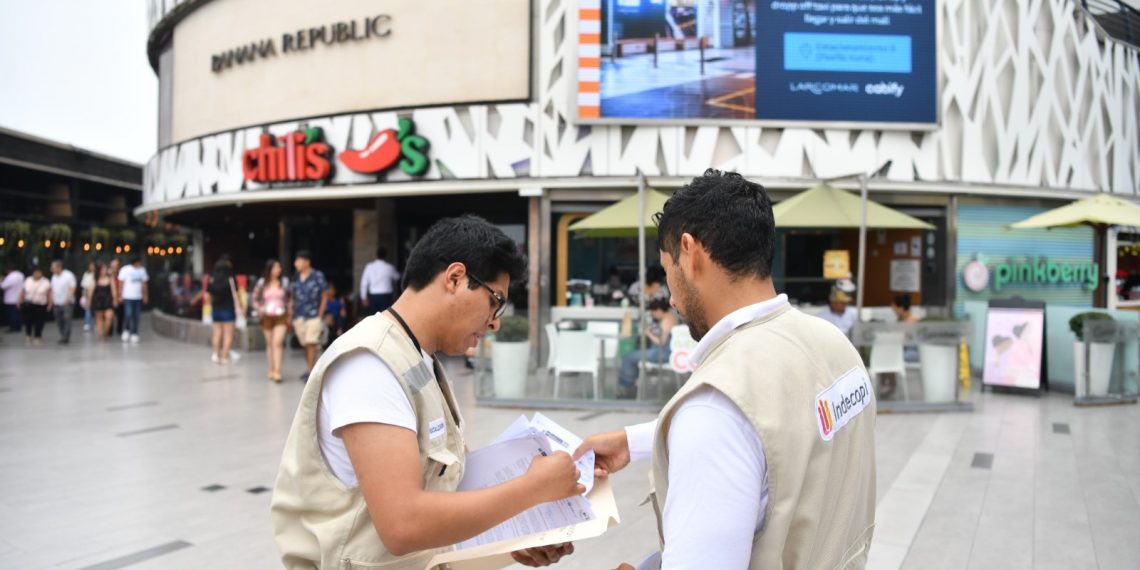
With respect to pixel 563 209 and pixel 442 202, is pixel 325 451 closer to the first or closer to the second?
pixel 563 209

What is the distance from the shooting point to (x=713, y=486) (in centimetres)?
123

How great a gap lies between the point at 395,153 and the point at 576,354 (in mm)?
5775

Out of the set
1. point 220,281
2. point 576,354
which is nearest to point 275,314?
point 220,281

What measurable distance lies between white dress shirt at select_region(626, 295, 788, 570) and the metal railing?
17.6m

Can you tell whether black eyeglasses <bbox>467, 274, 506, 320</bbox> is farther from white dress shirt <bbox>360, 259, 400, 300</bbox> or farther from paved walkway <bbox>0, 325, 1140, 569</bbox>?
white dress shirt <bbox>360, 259, 400, 300</bbox>

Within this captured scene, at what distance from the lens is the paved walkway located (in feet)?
14.3

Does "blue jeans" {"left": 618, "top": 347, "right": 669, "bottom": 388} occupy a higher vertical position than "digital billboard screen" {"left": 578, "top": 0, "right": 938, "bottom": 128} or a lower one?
lower

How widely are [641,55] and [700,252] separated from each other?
11176 mm

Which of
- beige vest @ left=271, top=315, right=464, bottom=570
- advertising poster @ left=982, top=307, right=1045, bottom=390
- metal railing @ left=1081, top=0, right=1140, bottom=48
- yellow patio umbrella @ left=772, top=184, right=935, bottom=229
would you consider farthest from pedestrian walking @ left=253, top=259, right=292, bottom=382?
metal railing @ left=1081, top=0, right=1140, bottom=48

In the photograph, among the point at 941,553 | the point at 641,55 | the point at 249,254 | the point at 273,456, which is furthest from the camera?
the point at 249,254

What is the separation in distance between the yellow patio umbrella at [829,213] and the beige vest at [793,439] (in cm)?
825

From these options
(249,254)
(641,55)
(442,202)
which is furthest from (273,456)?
(249,254)

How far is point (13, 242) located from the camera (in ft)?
65.6

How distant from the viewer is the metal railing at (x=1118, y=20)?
1523 centimetres
